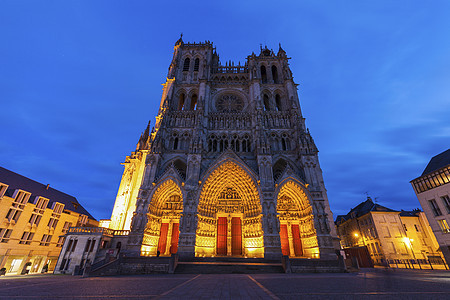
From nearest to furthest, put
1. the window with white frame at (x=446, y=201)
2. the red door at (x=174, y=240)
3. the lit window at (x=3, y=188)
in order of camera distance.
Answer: the lit window at (x=3, y=188), the window with white frame at (x=446, y=201), the red door at (x=174, y=240)

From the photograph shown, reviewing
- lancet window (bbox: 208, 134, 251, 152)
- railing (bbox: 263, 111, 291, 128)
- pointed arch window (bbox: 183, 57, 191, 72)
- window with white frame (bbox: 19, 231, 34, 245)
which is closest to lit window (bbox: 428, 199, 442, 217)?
railing (bbox: 263, 111, 291, 128)

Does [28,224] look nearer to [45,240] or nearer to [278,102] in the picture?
[45,240]

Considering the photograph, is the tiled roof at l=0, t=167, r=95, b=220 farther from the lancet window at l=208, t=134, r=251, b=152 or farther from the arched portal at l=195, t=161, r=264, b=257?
the lancet window at l=208, t=134, r=251, b=152

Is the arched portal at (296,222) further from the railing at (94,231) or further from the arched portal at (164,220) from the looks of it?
the railing at (94,231)

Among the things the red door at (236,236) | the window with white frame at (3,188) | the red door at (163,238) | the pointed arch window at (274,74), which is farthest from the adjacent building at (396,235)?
the window with white frame at (3,188)

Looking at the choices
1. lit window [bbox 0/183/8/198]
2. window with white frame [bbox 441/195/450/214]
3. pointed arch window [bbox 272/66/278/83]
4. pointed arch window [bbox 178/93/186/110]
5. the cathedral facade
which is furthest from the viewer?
pointed arch window [bbox 272/66/278/83]

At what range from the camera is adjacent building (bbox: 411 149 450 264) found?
20688mm

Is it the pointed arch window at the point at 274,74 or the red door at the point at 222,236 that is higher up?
the pointed arch window at the point at 274,74

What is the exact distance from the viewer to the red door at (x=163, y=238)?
2125 centimetres

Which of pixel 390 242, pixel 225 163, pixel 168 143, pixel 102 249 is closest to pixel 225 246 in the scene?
pixel 225 163

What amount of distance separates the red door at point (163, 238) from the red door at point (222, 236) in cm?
590

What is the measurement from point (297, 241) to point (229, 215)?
8074 millimetres

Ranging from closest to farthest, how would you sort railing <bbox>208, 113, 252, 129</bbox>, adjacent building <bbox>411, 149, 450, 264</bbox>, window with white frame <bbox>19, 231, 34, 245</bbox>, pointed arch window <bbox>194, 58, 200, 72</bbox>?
window with white frame <bbox>19, 231, 34, 245</bbox>, adjacent building <bbox>411, 149, 450, 264</bbox>, railing <bbox>208, 113, 252, 129</bbox>, pointed arch window <bbox>194, 58, 200, 72</bbox>

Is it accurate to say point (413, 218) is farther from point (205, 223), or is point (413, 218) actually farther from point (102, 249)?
point (102, 249)
